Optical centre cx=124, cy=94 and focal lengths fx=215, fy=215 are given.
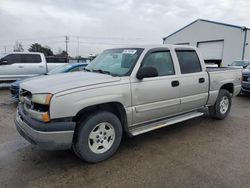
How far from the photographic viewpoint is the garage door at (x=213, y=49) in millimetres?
24266

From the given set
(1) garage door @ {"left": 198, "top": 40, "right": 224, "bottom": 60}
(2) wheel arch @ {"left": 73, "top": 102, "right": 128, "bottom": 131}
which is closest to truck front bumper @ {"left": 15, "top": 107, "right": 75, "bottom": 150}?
(2) wheel arch @ {"left": 73, "top": 102, "right": 128, "bottom": 131}

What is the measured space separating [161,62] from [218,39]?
75.6 ft

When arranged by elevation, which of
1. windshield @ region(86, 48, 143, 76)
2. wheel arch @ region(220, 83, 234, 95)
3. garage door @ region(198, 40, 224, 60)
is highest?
garage door @ region(198, 40, 224, 60)

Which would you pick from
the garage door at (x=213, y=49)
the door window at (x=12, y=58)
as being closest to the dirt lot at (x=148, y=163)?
the door window at (x=12, y=58)

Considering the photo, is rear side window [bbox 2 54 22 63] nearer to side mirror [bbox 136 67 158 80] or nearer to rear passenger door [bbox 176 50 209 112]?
rear passenger door [bbox 176 50 209 112]

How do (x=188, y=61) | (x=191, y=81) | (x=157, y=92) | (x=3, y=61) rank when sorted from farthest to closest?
1. (x=3, y=61)
2. (x=188, y=61)
3. (x=191, y=81)
4. (x=157, y=92)

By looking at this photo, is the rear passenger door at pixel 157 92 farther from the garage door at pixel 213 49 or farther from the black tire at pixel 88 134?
the garage door at pixel 213 49

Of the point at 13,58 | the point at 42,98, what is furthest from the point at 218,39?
the point at 42,98

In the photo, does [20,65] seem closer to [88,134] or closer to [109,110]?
[109,110]

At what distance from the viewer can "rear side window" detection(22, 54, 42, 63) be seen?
11.4 metres

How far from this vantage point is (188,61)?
4.61m

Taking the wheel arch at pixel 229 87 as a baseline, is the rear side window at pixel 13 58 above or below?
above

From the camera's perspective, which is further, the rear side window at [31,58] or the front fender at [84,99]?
the rear side window at [31,58]

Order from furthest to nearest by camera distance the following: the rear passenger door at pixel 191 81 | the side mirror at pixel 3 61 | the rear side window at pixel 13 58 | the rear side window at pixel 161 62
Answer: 1. the rear side window at pixel 13 58
2. the side mirror at pixel 3 61
3. the rear passenger door at pixel 191 81
4. the rear side window at pixel 161 62
